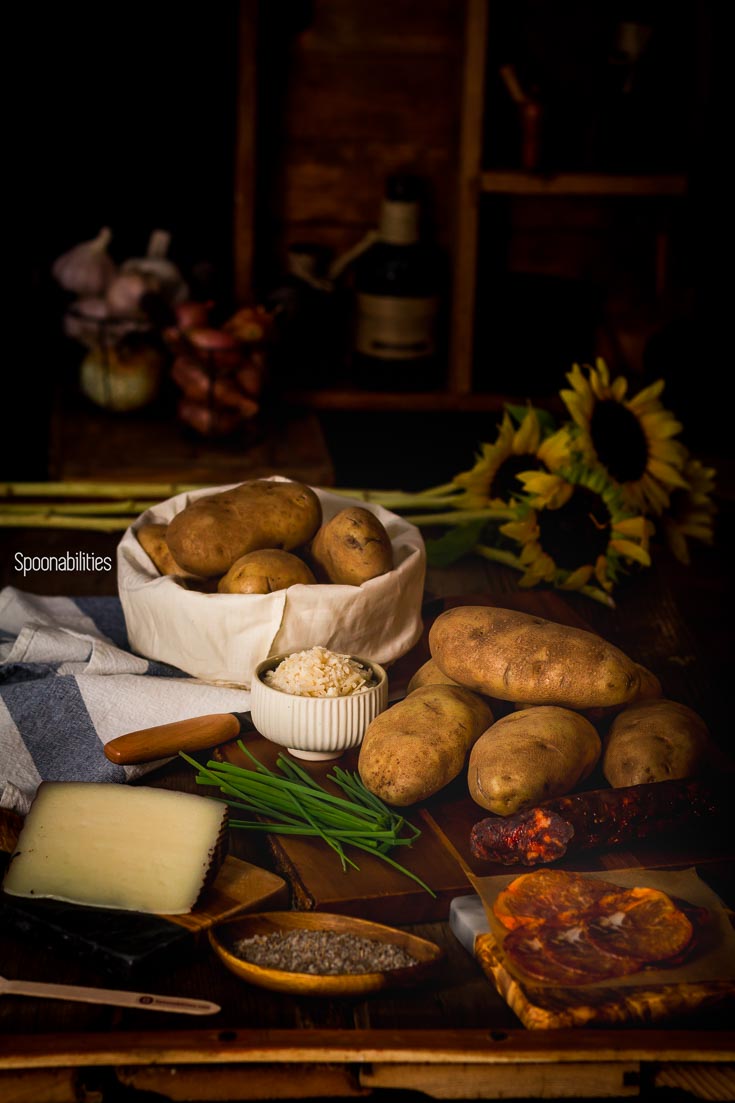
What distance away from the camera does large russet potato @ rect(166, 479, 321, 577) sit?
757 millimetres

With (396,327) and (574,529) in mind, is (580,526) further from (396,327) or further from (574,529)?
(396,327)

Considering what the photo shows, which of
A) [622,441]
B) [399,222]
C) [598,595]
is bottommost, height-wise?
[598,595]

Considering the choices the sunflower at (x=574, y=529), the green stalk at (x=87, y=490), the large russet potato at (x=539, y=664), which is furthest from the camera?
the green stalk at (x=87, y=490)

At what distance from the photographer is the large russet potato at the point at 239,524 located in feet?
2.48

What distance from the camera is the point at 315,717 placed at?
2.19 feet

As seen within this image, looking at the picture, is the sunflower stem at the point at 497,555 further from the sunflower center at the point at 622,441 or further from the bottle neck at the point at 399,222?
the bottle neck at the point at 399,222

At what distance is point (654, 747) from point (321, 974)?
225 mm

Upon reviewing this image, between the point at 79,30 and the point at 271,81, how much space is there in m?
0.23

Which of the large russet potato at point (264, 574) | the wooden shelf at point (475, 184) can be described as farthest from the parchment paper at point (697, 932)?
the wooden shelf at point (475, 184)

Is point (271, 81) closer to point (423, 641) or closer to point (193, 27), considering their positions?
point (193, 27)

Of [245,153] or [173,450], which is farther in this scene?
[245,153]

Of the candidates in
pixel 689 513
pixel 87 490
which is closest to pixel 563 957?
pixel 689 513

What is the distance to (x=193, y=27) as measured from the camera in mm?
1446

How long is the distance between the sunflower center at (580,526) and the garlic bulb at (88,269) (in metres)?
0.65
